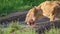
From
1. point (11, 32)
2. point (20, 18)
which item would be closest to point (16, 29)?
point (11, 32)

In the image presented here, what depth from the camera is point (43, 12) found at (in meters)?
5.40

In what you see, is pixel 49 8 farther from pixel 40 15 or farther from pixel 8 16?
pixel 8 16

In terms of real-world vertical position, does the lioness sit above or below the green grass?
above

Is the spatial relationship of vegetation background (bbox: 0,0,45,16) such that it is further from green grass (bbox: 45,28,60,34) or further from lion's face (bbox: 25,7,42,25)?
green grass (bbox: 45,28,60,34)

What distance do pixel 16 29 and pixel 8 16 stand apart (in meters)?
1.77

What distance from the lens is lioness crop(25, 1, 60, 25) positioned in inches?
210

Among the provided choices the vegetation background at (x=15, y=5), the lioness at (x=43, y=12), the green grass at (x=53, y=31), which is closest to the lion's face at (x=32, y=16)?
the lioness at (x=43, y=12)

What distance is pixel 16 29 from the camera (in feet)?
18.6

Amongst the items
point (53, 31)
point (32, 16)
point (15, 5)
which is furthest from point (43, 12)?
point (15, 5)

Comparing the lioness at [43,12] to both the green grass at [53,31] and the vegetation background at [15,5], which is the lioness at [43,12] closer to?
the green grass at [53,31]

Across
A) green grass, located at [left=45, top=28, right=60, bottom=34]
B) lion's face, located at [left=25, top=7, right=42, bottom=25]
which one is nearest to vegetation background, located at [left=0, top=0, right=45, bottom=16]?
lion's face, located at [left=25, top=7, right=42, bottom=25]

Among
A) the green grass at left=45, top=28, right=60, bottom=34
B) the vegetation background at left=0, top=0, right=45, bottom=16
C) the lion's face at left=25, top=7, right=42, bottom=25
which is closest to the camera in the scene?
the green grass at left=45, top=28, right=60, bottom=34

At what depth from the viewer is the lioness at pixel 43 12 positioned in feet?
17.5

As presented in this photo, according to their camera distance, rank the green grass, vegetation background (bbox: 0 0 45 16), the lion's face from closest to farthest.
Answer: the green grass
the lion's face
vegetation background (bbox: 0 0 45 16)
